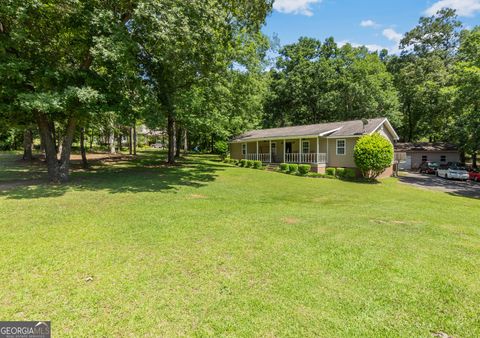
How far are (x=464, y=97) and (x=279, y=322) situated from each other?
26.7 meters

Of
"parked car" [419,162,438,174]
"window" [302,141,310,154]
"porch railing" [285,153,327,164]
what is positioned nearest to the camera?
"porch railing" [285,153,327,164]

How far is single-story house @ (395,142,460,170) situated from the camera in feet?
105

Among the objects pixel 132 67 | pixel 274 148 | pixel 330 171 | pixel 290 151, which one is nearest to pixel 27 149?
pixel 132 67

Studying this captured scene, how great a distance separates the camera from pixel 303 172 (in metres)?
19.9

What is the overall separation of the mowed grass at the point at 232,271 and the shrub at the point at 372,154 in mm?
9850

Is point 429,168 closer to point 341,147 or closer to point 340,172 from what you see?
point 341,147

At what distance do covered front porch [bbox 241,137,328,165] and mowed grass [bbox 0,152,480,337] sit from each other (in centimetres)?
1393

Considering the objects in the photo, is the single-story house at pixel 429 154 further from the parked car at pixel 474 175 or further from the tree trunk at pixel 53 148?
the tree trunk at pixel 53 148

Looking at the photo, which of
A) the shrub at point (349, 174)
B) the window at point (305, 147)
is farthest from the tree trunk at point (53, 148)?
the window at point (305, 147)

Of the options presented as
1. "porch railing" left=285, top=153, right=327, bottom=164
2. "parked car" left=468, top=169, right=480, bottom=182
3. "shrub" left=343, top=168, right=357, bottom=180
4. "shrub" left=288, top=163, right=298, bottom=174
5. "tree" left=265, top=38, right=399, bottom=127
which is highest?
"tree" left=265, top=38, right=399, bottom=127

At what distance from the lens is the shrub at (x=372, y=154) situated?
17.6m

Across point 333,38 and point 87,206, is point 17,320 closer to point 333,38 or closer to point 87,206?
point 87,206

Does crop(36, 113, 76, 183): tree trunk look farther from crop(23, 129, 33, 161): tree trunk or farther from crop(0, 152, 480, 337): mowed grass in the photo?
crop(23, 129, 33, 161): tree trunk

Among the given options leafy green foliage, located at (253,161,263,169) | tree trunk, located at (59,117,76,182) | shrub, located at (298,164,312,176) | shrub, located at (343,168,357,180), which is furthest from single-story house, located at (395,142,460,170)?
tree trunk, located at (59,117,76,182)
